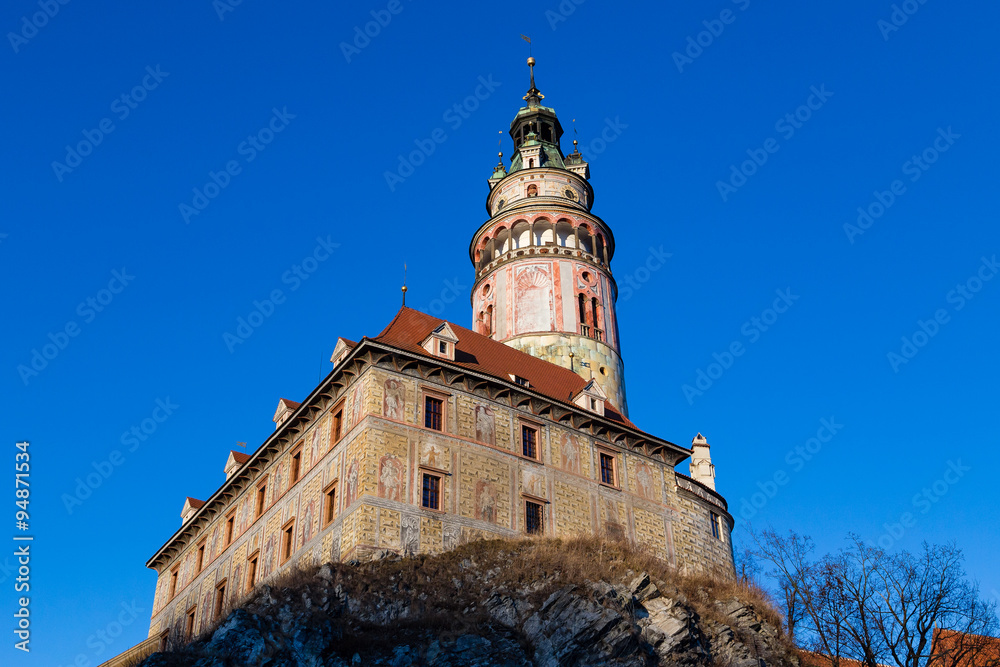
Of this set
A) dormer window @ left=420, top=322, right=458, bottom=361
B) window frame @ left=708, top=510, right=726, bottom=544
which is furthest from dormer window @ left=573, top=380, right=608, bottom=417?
window frame @ left=708, top=510, right=726, bottom=544

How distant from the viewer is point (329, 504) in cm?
3697

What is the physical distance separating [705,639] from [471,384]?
513 inches

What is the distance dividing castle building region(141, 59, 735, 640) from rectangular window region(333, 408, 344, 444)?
0.17ft

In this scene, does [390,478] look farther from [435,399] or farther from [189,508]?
[189,508]

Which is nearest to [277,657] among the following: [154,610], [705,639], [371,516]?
[371,516]

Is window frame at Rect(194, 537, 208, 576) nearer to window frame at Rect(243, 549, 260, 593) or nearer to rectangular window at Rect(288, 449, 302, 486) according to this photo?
window frame at Rect(243, 549, 260, 593)

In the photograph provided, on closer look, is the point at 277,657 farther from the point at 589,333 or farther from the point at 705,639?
the point at 589,333

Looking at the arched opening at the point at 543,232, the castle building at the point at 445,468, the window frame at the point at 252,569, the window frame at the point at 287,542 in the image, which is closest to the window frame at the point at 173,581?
the castle building at the point at 445,468

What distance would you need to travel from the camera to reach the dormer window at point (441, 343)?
39.9 meters

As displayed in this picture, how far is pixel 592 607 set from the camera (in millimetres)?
30438

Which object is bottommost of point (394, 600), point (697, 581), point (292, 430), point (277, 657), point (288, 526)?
point (277, 657)

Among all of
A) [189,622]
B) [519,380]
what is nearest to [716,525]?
[519,380]

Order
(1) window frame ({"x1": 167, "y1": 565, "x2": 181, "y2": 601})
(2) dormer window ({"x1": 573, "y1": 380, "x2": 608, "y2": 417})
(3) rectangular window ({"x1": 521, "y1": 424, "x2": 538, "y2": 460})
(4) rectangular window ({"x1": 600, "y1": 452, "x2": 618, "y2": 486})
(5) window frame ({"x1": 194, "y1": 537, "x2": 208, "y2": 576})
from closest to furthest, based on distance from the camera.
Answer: (3) rectangular window ({"x1": 521, "y1": 424, "x2": 538, "y2": 460}), (4) rectangular window ({"x1": 600, "y1": 452, "x2": 618, "y2": 486}), (2) dormer window ({"x1": 573, "y1": 380, "x2": 608, "y2": 417}), (5) window frame ({"x1": 194, "y1": 537, "x2": 208, "y2": 576}), (1) window frame ({"x1": 167, "y1": 565, "x2": 181, "y2": 601})

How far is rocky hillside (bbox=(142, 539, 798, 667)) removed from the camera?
29.0m
